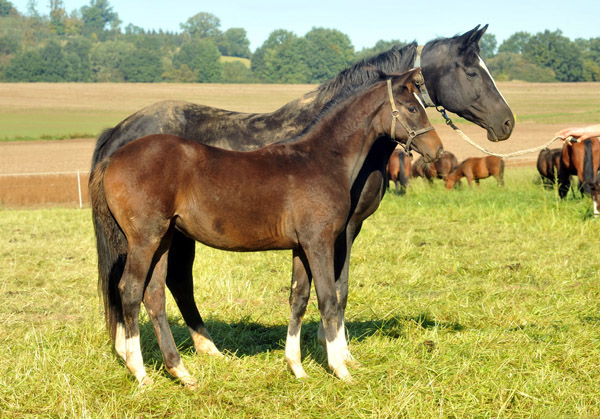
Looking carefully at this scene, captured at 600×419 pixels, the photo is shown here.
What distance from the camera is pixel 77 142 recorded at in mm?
39312

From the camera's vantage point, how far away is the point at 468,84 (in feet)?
16.3

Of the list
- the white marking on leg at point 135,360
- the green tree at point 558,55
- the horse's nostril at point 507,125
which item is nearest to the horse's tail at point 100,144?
the white marking on leg at point 135,360

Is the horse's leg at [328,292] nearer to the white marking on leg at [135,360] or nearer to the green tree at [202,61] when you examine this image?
the white marking on leg at [135,360]

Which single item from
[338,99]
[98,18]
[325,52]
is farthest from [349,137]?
[98,18]

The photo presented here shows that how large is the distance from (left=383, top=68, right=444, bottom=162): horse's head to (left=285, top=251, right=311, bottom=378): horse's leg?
42.0 inches

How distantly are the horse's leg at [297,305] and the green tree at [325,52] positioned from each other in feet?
216

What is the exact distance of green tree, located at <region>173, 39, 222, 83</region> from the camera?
8225 centimetres

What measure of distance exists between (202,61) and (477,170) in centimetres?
7025

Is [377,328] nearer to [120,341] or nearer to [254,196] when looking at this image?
[254,196]

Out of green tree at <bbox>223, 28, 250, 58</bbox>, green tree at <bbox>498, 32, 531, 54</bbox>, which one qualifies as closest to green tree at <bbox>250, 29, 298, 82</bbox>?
green tree at <bbox>223, 28, 250, 58</bbox>

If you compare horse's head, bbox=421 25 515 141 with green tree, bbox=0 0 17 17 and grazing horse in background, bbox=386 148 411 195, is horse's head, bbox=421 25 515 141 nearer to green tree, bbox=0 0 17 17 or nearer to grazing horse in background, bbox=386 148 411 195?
grazing horse in background, bbox=386 148 411 195

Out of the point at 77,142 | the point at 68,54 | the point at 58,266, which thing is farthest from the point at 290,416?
the point at 68,54

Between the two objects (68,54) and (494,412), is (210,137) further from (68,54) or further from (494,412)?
(68,54)

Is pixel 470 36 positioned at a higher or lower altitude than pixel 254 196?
higher
